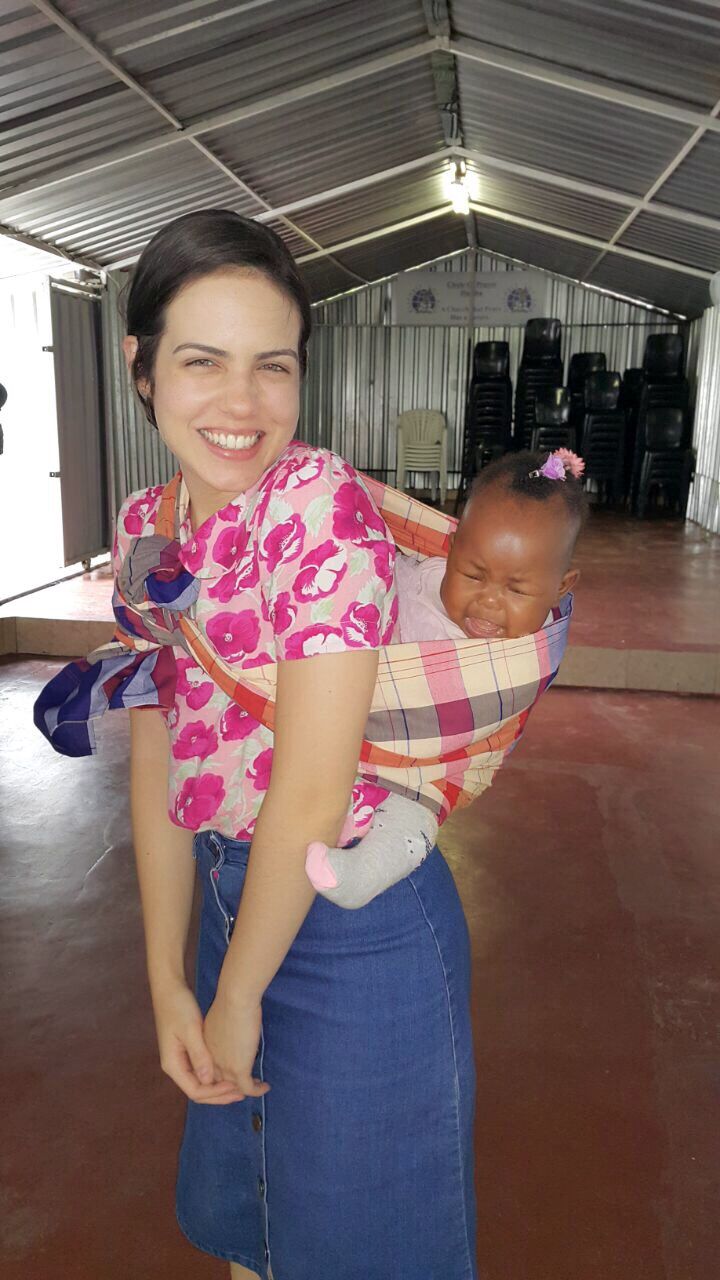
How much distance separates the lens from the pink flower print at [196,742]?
1.01 m

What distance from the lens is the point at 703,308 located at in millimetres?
10922

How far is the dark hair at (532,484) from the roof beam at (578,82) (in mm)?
5230

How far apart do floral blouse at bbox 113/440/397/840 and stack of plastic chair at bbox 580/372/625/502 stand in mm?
10711

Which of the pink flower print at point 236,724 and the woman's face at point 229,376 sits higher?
the woman's face at point 229,376

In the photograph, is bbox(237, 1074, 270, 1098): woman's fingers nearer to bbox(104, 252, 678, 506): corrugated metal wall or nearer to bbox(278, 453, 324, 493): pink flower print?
bbox(278, 453, 324, 493): pink flower print

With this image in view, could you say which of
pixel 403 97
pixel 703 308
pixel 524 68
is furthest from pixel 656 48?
pixel 703 308

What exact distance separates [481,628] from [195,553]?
22.0 inches

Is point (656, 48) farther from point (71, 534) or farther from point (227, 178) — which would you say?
point (71, 534)

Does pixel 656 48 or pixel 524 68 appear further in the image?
pixel 524 68

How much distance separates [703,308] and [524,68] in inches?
235

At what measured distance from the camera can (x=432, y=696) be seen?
3.18ft

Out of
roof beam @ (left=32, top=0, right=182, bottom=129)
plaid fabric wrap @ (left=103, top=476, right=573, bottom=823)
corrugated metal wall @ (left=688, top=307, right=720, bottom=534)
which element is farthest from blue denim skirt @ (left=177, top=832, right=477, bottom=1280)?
corrugated metal wall @ (left=688, top=307, right=720, bottom=534)

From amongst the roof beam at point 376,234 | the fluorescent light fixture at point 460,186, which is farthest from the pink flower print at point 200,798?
the roof beam at point 376,234

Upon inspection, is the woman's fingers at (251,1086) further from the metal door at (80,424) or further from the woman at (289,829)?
the metal door at (80,424)
